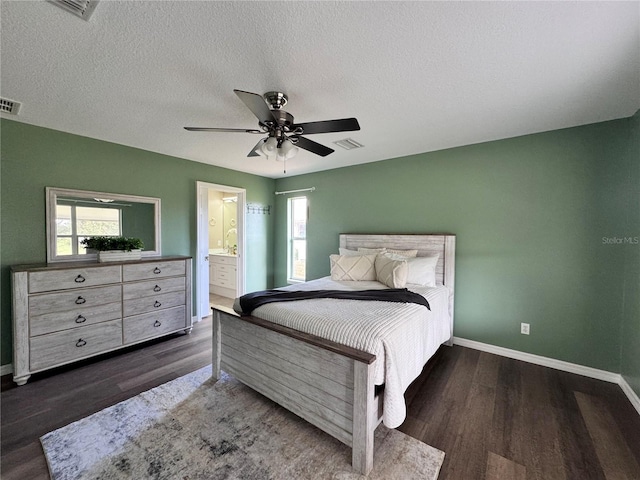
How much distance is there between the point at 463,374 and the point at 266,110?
290 cm

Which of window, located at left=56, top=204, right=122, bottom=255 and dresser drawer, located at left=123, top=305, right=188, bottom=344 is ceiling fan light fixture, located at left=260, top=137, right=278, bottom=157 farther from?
Answer: dresser drawer, located at left=123, top=305, right=188, bottom=344

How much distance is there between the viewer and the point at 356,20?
4.30ft

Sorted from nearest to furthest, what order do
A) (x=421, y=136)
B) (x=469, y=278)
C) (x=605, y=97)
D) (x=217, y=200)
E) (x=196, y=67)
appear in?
(x=196, y=67) < (x=605, y=97) < (x=421, y=136) < (x=469, y=278) < (x=217, y=200)

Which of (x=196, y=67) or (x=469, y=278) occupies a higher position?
(x=196, y=67)

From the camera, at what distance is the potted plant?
2904 millimetres

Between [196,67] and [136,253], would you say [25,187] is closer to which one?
[136,253]

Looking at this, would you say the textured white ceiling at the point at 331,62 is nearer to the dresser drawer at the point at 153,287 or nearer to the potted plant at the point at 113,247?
the potted plant at the point at 113,247

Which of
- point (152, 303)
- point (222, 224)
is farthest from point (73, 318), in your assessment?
point (222, 224)

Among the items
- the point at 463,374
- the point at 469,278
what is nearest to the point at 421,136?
the point at 469,278

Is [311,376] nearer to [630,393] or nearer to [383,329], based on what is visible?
[383,329]

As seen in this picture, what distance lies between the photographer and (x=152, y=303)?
310 centimetres

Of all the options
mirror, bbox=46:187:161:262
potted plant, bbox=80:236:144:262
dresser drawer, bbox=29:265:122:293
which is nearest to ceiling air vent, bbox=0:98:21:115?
mirror, bbox=46:187:161:262

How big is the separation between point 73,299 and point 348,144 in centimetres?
333

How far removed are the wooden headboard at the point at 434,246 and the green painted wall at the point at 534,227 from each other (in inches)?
4.8
